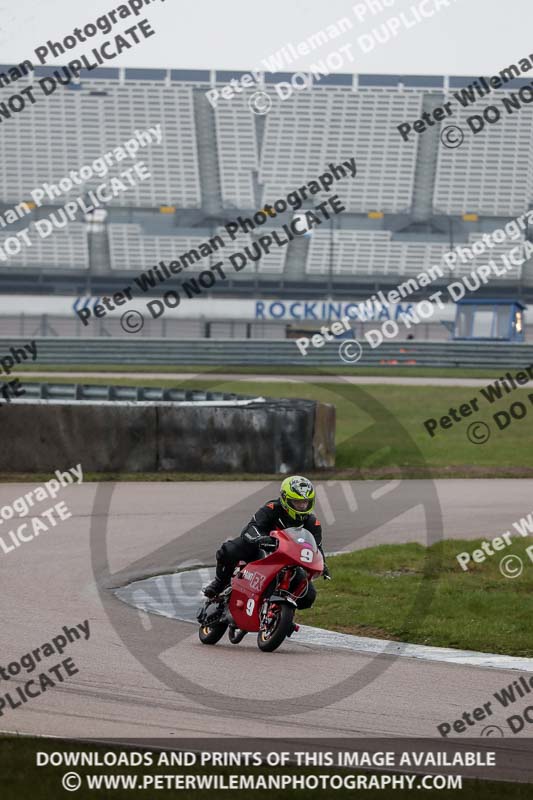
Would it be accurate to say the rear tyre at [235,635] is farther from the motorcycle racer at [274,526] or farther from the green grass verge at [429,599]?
the green grass verge at [429,599]

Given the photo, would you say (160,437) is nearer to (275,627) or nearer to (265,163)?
(275,627)

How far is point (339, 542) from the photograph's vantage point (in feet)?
45.4

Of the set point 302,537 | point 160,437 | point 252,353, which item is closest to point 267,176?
point 252,353

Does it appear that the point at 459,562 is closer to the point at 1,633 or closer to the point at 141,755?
the point at 1,633

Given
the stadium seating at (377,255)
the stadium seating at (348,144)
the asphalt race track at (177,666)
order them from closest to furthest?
the asphalt race track at (177,666) → the stadium seating at (377,255) → the stadium seating at (348,144)

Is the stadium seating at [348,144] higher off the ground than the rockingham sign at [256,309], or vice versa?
the stadium seating at [348,144]

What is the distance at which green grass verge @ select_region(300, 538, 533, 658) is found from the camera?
9.51 m

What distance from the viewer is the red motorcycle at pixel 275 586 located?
338 inches

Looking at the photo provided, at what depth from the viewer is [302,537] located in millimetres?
8695

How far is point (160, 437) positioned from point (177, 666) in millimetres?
10955

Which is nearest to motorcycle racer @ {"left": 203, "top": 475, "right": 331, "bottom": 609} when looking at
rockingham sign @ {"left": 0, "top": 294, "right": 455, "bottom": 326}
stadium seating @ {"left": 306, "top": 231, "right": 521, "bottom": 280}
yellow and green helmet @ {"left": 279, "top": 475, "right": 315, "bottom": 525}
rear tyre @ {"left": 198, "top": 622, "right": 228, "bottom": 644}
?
yellow and green helmet @ {"left": 279, "top": 475, "right": 315, "bottom": 525}

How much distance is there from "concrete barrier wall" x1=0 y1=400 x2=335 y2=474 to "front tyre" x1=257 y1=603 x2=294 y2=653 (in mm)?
10069

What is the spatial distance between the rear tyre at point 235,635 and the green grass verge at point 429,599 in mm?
984

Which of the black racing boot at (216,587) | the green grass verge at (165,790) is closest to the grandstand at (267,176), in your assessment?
the black racing boot at (216,587)
